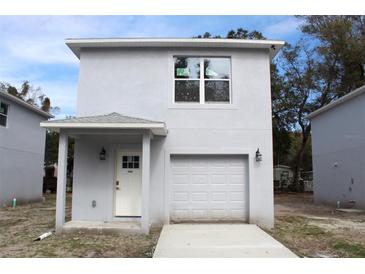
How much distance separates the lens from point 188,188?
10.8m

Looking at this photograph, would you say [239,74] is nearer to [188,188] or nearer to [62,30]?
[188,188]

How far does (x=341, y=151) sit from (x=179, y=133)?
10394 millimetres

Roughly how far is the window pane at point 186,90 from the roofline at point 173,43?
110 centimetres

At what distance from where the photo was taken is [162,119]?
1071 centimetres

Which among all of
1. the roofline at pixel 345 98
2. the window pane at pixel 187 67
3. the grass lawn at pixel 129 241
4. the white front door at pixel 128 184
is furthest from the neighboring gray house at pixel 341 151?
the white front door at pixel 128 184

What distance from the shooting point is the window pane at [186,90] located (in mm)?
10922

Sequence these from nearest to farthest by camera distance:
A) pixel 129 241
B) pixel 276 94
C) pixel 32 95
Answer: pixel 129 241, pixel 276 94, pixel 32 95

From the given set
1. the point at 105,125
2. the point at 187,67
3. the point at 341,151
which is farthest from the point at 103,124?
the point at 341,151

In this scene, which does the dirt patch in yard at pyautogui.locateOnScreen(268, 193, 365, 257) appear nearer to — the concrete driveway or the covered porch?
the concrete driveway

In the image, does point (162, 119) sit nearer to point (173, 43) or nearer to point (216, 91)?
point (216, 91)

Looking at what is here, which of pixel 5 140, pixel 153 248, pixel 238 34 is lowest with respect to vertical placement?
pixel 153 248
